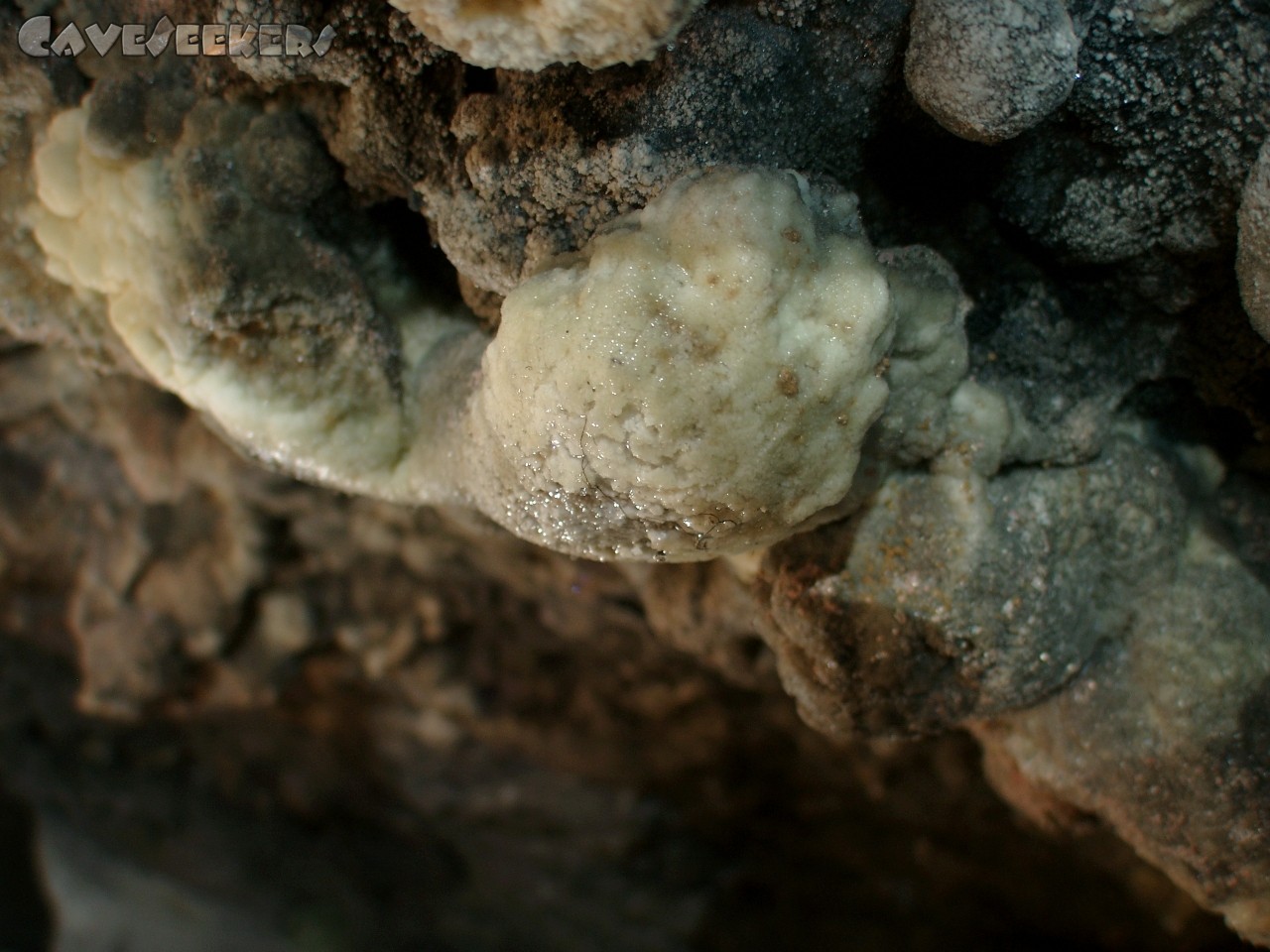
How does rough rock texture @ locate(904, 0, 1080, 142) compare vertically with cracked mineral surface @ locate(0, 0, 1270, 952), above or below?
above

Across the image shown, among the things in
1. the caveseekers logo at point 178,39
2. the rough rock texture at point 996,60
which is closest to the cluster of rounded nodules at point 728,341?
the rough rock texture at point 996,60

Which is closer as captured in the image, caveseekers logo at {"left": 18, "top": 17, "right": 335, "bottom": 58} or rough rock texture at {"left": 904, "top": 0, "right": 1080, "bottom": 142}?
rough rock texture at {"left": 904, "top": 0, "right": 1080, "bottom": 142}

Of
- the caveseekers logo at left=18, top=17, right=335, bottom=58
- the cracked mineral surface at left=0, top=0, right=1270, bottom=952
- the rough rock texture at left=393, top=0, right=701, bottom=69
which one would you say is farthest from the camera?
the caveseekers logo at left=18, top=17, right=335, bottom=58

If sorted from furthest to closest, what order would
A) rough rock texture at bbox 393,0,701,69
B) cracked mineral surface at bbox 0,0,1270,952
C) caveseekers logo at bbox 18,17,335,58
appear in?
caveseekers logo at bbox 18,17,335,58
cracked mineral surface at bbox 0,0,1270,952
rough rock texture at bbox 393,0,701,69

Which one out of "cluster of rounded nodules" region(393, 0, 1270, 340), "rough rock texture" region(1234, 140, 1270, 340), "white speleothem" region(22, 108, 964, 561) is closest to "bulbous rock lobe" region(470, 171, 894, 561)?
"white speleothem" region(22, 108, 964, 561)

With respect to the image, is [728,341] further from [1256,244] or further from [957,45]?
[1256,244]

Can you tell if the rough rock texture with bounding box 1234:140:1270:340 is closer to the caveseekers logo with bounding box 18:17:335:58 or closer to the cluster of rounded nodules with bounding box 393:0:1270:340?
the cluster of rounded nodules with bounding box 393:0:1270:340
